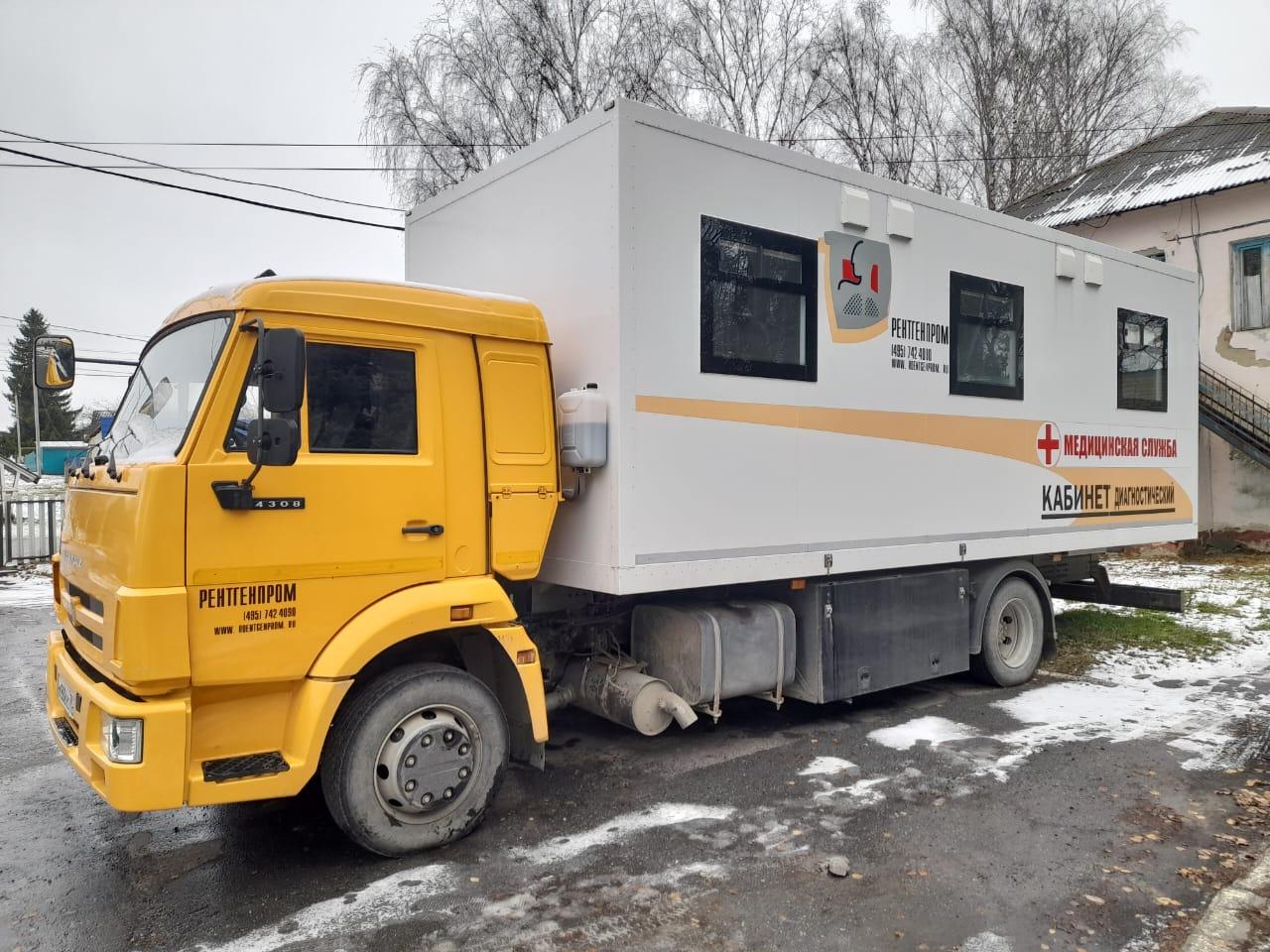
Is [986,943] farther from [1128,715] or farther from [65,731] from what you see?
[65,731]

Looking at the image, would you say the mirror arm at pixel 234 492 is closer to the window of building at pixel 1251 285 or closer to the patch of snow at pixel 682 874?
the patch of snow at pixel 682 874

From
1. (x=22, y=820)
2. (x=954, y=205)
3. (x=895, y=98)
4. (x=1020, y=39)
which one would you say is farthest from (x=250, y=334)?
(x=1020, y=39)

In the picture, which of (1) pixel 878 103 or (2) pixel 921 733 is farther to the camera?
(1) pixel 878 103

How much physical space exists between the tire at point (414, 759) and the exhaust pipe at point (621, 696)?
1.08 meters

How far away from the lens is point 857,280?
6258mm

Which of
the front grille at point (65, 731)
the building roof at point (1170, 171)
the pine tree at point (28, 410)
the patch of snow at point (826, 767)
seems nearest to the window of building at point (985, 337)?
the patch of snow at point (826, 767)

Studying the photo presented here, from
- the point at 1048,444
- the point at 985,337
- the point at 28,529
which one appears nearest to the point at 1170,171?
the point at 1048,444

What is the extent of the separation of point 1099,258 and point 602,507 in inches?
225

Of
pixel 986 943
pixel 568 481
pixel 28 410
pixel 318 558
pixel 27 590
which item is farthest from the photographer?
pixel 28 410

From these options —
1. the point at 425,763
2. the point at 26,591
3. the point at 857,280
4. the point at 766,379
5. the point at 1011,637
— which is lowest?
the point at 26,591

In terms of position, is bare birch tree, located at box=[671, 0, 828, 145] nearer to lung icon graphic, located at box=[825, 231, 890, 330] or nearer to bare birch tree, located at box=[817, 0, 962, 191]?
bare birch tree, located at box=[817, 0, 962, 191]

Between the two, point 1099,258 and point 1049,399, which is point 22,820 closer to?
point 1049,399

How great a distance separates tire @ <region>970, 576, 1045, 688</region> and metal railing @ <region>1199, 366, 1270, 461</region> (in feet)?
39.1

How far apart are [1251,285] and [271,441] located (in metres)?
19.6
